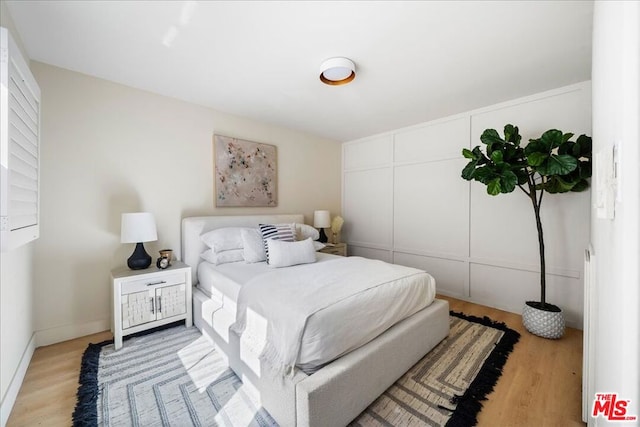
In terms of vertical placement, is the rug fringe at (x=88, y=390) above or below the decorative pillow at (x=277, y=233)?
below

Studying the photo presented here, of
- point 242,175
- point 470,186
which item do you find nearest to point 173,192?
point 242,175

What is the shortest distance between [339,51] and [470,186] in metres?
2.28

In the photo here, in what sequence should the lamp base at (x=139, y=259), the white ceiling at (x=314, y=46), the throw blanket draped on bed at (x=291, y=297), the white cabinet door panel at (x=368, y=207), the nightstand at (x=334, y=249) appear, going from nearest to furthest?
the throw blanket draped on bed at (x=291, y=297)
the white ceiling at (x=314, y=46)
the lamp base at (x=139, y=259)
the nightstand at (x=334, y=249)
the white cabinet door panel at (x=368, y=207)

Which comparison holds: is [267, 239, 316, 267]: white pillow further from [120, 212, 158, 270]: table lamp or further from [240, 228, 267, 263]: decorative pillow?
[120, 212, 158, 270]: table lamp

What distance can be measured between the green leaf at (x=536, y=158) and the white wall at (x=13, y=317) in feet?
12.0

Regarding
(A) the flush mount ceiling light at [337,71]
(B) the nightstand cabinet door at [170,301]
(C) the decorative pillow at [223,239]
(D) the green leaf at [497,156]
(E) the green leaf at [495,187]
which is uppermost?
(A) the flush mount ceiling light at [337,71]

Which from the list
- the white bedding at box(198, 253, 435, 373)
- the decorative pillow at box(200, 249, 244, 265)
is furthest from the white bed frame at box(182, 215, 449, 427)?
the decorative pillow at box(200, 249, 244, 265)

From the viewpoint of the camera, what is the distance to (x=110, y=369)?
6.36ft

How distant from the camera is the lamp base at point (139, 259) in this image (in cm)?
242

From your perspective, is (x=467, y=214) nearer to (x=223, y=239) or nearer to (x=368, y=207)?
(x=368, y=207)

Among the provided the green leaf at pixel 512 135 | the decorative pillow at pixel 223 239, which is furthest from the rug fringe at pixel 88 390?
the green leaf at pixel 512 135

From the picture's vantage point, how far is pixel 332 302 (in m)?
1.58

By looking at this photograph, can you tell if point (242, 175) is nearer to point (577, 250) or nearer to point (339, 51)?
point (339, 51)

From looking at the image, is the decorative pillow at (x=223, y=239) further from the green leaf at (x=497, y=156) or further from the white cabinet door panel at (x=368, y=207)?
the green leaf at (x=497, y=156)
